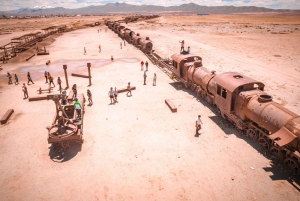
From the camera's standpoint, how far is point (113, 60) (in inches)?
1233

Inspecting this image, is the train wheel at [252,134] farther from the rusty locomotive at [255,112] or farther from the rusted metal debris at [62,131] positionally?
the rusted metal debris at [62,131]

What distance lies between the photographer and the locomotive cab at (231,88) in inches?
488

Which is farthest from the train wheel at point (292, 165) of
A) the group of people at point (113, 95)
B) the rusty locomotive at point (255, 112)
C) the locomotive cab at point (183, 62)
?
the group of people at point (113, 95)

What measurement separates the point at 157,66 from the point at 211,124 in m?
15.9

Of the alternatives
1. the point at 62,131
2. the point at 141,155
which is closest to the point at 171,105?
the point at 141,155

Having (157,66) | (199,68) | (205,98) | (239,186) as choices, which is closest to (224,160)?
(239,186)

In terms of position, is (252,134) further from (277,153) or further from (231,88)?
(231,88)

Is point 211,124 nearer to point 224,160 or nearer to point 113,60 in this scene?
point 224,160

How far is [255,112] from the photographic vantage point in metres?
11.1

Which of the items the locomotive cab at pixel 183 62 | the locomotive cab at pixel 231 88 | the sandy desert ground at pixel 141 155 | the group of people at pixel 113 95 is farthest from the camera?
the locomotive cab at pixel 183 62

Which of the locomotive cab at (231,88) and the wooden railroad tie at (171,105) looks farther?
the wooden railroad tie at (171,105)

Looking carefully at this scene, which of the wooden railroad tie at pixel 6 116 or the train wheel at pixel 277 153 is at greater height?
the wooden railroad tie at pixel 6 116

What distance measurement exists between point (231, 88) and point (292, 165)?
5222mm

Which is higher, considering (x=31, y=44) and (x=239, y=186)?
(x=31, y=44)
